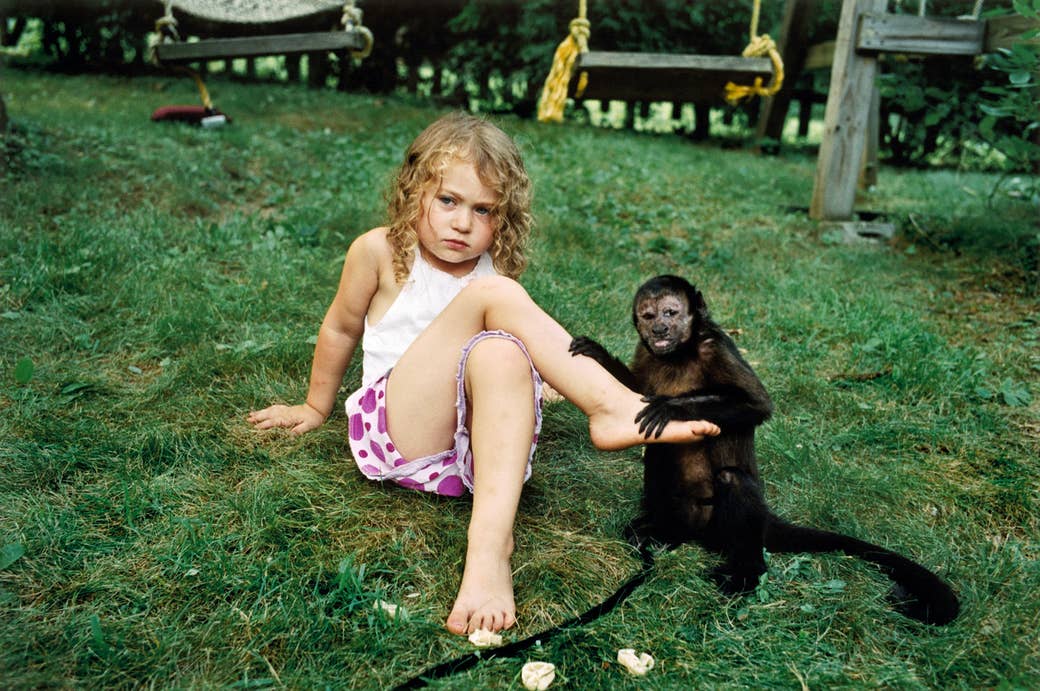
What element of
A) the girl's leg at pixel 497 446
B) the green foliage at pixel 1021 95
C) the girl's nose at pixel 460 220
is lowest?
the girl's leg at pixel 497 446

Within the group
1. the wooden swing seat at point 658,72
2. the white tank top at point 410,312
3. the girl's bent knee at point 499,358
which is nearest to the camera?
the girl's bent knee at point 499,358

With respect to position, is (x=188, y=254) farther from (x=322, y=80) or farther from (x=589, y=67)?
(x=322, y=80)

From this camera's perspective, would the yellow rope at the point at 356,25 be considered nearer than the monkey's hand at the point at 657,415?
No

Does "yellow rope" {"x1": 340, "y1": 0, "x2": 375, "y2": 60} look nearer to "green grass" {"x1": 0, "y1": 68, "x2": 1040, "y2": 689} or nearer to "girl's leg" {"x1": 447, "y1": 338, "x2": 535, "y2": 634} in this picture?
"green grass" {"x1": 0, "y1": 68, "x2": 1040, "y2": 689}

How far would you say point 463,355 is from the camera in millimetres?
2039

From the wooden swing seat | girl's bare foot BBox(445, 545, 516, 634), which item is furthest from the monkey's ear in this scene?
the wooden swing seat

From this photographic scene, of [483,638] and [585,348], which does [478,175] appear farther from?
[483,638]

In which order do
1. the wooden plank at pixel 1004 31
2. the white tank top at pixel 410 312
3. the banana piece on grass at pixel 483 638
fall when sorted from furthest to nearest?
the wooden plank at pixel 1004 31 → the white tank top at pixel 410 312 → the banana piece on grass at pixel 483 638

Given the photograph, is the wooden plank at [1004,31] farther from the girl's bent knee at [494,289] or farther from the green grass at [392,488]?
the girl's bent knee at [494,289]

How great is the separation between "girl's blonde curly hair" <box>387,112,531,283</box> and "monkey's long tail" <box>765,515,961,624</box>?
3.75 ft

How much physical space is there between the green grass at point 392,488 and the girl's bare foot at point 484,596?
0.17 feet

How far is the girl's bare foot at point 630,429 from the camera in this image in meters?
1.98

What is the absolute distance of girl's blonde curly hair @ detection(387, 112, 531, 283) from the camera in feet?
7.23

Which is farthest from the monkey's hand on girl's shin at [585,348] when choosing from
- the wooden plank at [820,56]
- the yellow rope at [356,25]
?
the wooden plank at [820,56]
